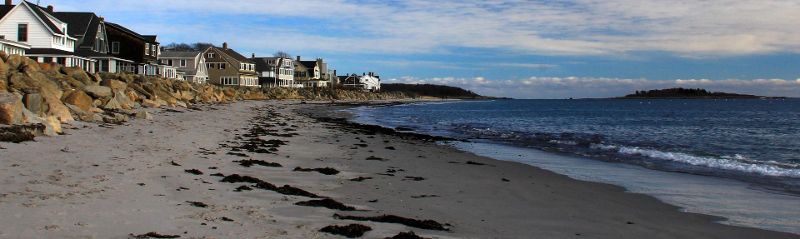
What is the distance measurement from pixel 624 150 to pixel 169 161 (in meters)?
16.8

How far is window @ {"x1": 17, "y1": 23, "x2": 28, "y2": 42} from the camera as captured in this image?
46.8 meters

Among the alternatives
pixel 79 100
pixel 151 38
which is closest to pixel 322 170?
pixel 79 100

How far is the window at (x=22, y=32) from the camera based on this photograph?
46.8 m

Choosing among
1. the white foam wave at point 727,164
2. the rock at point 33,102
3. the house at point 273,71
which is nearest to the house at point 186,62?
the house at point 273,71

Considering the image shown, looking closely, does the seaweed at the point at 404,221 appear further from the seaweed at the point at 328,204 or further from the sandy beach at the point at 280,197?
the seaweed at the point at 328,204

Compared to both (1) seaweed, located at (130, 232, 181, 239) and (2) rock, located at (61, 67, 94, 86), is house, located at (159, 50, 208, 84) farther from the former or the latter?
(1) seaweed, located at (130, 232, 181, 239)

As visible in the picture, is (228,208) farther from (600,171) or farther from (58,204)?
(600,171)

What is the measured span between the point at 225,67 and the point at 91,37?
42578 millimetres

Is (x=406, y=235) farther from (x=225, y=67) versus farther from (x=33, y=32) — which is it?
(x=225, y=67)

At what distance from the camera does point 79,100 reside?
21078 millimetres

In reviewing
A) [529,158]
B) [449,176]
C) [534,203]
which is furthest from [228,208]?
[529,158]

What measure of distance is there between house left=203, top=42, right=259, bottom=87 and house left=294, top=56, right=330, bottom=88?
36440 mm

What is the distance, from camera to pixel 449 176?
14156mm

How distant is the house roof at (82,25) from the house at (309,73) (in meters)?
78.7
